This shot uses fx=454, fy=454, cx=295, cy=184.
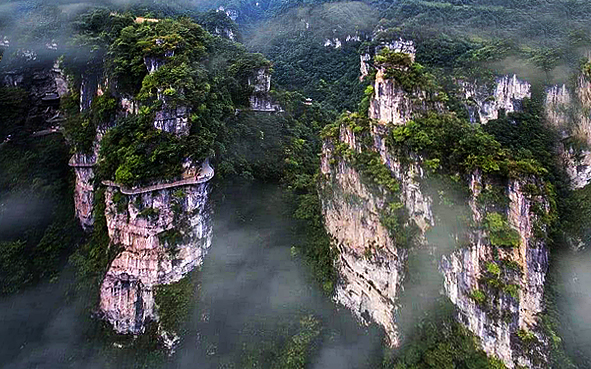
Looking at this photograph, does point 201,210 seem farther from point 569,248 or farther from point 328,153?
point 569,248

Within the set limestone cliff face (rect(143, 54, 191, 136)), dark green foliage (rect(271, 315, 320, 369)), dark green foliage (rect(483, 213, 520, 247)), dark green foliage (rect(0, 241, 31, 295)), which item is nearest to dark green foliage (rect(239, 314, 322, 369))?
dark green foliage (rect(271, 315, 320, 369))

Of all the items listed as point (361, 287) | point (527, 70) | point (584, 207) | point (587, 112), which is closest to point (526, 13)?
point (527, 70)

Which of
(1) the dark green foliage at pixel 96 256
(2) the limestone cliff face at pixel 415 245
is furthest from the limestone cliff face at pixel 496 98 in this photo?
(1) the dark green foliage at pixel 96 256

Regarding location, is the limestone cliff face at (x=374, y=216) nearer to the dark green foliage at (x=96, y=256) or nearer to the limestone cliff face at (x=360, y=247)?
the limestone cliff face at (x=360, y=247)

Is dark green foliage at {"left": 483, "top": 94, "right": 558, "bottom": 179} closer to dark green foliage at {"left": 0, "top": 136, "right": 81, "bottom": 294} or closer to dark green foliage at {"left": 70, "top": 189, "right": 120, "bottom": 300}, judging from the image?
dark green foliage at {"left": 70, "top": 189, "right": 120, "bottom": 300}

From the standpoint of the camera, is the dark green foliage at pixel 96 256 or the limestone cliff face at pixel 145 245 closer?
the limestone cliff face at pixel 145 245

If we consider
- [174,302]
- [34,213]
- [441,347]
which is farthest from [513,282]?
[34,213]
